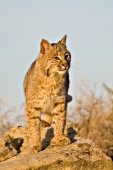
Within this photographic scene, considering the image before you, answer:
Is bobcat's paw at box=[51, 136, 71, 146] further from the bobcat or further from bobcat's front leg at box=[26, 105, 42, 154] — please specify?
bobcat's front leg at box=[26, 105, 42, 154]

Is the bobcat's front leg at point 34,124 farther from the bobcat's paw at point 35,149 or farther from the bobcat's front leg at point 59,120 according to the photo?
the bobcat's front leg at point 59,120

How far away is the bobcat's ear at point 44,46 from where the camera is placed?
10.7m

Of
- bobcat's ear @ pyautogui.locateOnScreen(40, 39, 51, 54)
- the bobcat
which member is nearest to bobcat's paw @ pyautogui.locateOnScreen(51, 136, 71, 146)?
the bobcat

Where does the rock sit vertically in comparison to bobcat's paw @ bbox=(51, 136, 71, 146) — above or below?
below

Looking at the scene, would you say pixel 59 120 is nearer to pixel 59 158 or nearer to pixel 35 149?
pixel 35 149

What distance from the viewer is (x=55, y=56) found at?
34.2 ft

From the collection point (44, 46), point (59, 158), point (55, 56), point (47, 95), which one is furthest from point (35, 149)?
point (44, 46)

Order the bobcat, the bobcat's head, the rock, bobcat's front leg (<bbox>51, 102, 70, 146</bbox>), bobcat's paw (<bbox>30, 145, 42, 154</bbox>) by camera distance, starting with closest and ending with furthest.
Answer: the rock
the bobcat's head
bobcat's paw (<bbox>30, 145, 42, 154</bbox>)
the bobcat
bobcat's front leg (<bbox>51, 102, 70, 146</bbox>)

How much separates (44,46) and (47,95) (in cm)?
102

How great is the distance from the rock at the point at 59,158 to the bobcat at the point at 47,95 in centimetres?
33

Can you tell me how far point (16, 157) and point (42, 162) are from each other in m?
1.18

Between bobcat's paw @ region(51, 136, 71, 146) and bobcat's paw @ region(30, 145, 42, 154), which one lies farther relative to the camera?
bobcat's paw @ region(51, 136, 71, 146)

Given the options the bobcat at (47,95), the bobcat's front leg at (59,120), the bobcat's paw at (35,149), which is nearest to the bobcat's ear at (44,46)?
the bobcat at (47,95)

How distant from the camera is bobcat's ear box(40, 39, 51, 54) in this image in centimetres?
1071
